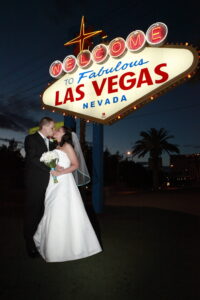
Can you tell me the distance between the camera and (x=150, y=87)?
855cm

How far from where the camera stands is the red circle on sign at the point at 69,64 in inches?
404

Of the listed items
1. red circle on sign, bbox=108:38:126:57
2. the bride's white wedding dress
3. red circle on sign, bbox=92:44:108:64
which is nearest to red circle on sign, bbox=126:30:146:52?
red circle on sign, bbox=108:38:126:57

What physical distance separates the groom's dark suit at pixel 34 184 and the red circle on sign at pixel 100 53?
5218mm

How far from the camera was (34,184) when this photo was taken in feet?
16.4

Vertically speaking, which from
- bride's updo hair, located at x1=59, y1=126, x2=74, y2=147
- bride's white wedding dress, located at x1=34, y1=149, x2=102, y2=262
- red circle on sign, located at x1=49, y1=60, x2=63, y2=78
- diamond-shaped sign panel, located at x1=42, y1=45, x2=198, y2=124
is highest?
red circle on sign, located at x1=49, y1=60, x2=63, y2=78

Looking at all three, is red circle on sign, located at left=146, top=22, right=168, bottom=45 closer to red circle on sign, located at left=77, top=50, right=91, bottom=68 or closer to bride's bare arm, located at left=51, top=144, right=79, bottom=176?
red circle on sign, located at left=77, top=50, right=91, bottom=68

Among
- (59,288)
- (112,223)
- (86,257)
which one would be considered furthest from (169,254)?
(112,223)

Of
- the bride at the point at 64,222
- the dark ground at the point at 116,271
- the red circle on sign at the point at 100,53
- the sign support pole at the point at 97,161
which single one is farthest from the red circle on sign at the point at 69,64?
the dark ground at the point at 116,271

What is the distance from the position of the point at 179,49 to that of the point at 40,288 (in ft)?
22.5

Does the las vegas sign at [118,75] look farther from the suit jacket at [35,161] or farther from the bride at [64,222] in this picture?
the suit jacket at [35,161]

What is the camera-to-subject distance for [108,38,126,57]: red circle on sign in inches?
359

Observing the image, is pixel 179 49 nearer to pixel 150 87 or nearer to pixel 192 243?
pixel 150 87

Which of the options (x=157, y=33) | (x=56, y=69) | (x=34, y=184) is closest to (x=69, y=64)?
(x=56, y=69)

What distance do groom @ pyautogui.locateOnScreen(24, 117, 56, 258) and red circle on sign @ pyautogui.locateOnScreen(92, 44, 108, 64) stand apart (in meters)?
5.19
